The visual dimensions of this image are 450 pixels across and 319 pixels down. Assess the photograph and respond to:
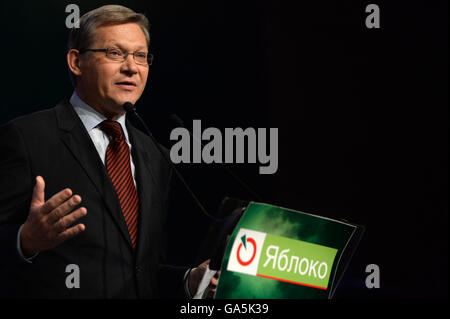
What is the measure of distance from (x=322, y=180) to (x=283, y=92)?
1.98ft

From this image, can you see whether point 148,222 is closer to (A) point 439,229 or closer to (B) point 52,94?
(B) point 52,94

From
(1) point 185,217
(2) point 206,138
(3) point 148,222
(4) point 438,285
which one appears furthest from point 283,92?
(3) point 148,222

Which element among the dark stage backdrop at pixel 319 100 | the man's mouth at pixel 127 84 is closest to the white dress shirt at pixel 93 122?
the man's mouth at pixel 127 84

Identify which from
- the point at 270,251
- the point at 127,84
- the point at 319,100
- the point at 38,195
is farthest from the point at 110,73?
the point at 319,100

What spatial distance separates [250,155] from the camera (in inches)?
114

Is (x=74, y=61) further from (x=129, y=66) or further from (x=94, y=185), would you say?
(x=94, y=185)

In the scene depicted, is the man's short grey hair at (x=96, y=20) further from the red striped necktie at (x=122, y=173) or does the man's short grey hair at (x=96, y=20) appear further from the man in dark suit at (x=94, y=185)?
the red striped necktie at (x=122, y=173)

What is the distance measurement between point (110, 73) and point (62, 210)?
0.72 meters

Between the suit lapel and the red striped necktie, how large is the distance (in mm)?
44

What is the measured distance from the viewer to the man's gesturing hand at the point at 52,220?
4.11ft

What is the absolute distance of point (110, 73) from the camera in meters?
1.83

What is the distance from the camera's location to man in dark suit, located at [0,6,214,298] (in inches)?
62.8

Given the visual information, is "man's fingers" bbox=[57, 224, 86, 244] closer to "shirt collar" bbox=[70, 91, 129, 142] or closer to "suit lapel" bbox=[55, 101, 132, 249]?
"suit lapel" bbox=[55, 101, 132, 249]
